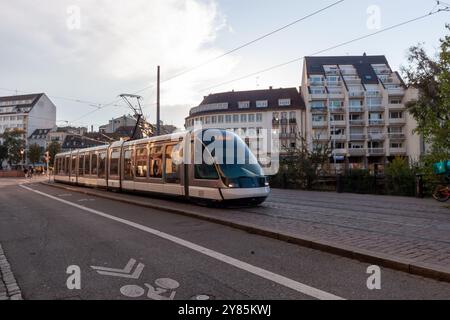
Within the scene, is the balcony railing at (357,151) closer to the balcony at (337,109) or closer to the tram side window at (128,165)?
the balcony at (337,109)

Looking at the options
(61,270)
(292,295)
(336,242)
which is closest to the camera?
(292,295)

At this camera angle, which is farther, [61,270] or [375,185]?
[375,185]

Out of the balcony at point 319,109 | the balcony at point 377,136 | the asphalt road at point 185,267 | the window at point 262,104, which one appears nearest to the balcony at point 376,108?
the balcony at point 377,136

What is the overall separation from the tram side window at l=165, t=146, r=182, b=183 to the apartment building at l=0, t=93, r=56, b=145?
11381 centimetres

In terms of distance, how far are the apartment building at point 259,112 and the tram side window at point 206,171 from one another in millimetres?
57056

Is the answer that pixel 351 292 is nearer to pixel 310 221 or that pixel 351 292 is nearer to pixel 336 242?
pixel 336 242

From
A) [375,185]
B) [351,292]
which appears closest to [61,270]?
[351,292]

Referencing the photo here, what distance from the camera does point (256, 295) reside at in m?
4.18

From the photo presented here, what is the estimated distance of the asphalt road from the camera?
14.0 feet

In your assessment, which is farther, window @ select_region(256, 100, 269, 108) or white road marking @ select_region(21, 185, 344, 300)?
window @ select_region(256, 100, 269, 108)

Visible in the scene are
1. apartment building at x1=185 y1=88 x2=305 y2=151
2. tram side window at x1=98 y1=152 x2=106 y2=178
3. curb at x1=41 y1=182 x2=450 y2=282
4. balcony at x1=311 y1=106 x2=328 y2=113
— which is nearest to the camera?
curb at x1=41 y1=182 x2=450 y2=282

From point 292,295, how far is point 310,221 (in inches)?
193

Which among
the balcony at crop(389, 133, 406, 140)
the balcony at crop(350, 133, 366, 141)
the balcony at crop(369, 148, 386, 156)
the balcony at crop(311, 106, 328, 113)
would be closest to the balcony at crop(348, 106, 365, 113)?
the balcony at crop(350, 133, 366, 141)

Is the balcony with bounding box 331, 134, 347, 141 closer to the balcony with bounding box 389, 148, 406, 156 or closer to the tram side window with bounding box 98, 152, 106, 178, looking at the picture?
the balcony with bounding box 389, 148, 406, 156
